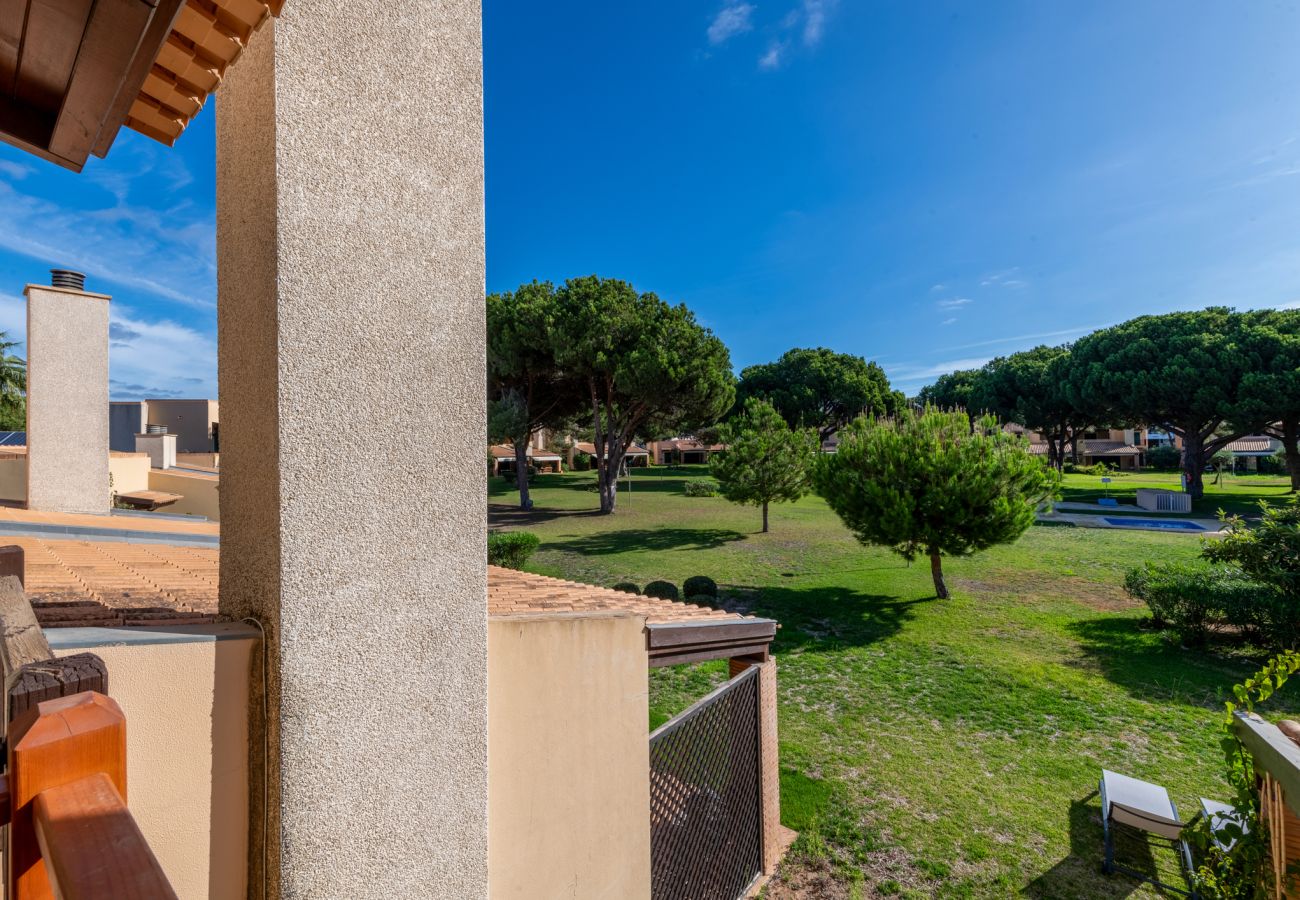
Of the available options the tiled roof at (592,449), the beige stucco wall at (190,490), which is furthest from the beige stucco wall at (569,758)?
the tiled roof at (592,449)

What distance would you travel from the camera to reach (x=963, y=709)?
836 cm

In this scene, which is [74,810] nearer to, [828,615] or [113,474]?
[828,615]

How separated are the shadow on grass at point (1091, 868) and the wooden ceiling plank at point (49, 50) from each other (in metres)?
7.61

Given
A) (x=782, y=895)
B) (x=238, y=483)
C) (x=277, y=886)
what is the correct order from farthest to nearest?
1. (x=782, y=895)
2. (x=238, y=483)
3. (x=277, y=886)

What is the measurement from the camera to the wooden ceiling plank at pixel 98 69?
4.50 feet

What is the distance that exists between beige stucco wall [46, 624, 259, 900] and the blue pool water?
30.2 m

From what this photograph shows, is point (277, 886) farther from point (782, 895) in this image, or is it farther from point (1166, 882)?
point (1166, 882)

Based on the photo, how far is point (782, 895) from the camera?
4.98 metres

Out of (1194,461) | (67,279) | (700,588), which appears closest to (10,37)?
(67,279)

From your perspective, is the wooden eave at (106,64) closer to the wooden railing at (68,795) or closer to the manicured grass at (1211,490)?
the wooden railing at (68,795)

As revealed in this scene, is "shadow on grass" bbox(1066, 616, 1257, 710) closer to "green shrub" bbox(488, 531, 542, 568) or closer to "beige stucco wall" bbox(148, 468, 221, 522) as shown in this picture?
"green shrub" bbox(488, 531, 542, 568)

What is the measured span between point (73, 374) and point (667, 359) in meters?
20.3

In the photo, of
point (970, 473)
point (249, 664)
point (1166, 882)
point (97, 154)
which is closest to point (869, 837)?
point (1166, 882)

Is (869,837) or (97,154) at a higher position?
(97,154)
